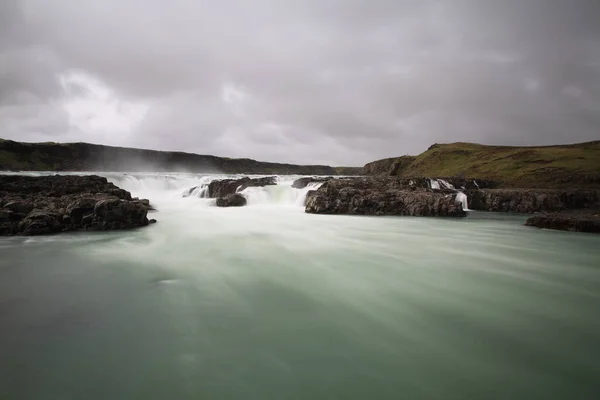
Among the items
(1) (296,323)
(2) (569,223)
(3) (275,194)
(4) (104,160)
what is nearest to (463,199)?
(2) (569,223)

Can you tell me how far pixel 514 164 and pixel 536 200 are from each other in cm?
2252

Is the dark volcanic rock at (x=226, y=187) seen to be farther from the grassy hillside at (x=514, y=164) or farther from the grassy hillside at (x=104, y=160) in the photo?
the grassy hillside at (x=104, y=160)

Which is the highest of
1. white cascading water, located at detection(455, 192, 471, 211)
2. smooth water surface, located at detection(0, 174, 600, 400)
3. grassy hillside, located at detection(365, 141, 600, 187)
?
grassy hillside, located at detection(365, 141, 600, 187)

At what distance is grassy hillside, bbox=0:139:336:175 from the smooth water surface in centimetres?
7505

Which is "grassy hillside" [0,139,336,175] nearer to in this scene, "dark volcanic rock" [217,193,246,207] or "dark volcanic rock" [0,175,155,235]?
"dark volcanic rock" [217,193,246,207]

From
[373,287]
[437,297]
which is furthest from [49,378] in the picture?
[437,297]

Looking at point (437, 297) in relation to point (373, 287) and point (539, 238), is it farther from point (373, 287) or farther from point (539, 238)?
point (539, 238)

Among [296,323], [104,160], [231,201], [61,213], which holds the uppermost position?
[104,160]

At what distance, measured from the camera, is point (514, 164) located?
129 feet

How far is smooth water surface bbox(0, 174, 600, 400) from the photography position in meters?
3.05

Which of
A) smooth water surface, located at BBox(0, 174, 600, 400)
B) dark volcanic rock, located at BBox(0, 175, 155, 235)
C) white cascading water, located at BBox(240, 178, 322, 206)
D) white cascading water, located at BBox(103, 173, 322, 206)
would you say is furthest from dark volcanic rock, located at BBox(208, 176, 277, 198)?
smooth water surface, located at BBox(0, 174, 600, 400)

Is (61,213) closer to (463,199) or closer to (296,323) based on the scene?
(296,323)

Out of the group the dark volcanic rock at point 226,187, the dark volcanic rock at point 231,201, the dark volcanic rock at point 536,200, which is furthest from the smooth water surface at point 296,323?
the dark volcanic rock at point 226,187

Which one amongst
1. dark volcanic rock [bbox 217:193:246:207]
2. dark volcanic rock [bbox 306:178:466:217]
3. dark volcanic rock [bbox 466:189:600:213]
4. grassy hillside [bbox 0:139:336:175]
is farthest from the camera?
grassy hillside [bbox 0:139:336:175]
